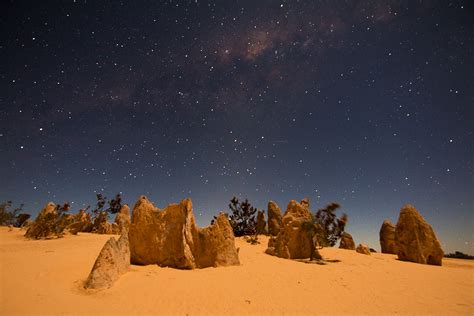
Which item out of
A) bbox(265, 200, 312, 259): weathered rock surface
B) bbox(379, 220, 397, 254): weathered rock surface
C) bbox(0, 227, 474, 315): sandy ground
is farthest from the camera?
bbox(379, 220, 397, 254): weathered rock surface

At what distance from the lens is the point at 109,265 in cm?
859

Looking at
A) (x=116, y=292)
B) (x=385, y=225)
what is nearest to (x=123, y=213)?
(x=116, y=292)

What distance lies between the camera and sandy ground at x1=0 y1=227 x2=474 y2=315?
6.68 m

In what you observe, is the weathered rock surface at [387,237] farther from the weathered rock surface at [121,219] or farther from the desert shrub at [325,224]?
the weathered rock surface at [121,219]

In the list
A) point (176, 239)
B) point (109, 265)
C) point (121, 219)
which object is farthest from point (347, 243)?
point (109, 265)

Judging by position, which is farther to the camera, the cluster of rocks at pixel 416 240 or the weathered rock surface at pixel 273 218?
the weathered rock surface at pixel 273 218

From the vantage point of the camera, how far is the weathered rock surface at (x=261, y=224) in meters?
37.3

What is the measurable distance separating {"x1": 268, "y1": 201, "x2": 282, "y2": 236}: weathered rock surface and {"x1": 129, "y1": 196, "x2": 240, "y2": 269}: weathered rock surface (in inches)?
901

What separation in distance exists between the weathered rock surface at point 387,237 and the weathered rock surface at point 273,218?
13373 mm

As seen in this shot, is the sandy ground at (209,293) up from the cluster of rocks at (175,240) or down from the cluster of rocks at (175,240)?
down

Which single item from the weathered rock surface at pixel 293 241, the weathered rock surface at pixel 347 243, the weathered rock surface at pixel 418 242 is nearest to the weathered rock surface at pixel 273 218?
the weathered rock surface at pixel 347 243

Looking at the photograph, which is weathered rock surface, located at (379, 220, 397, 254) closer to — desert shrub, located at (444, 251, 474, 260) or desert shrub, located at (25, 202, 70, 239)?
desert shrub, located at (444, 251, 474, 260)

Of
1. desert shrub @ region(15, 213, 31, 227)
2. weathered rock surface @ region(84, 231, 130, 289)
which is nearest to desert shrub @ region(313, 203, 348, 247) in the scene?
weathered rock surface @ region(84, 231, 130, 289)

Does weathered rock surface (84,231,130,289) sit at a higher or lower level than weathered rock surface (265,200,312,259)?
lower
